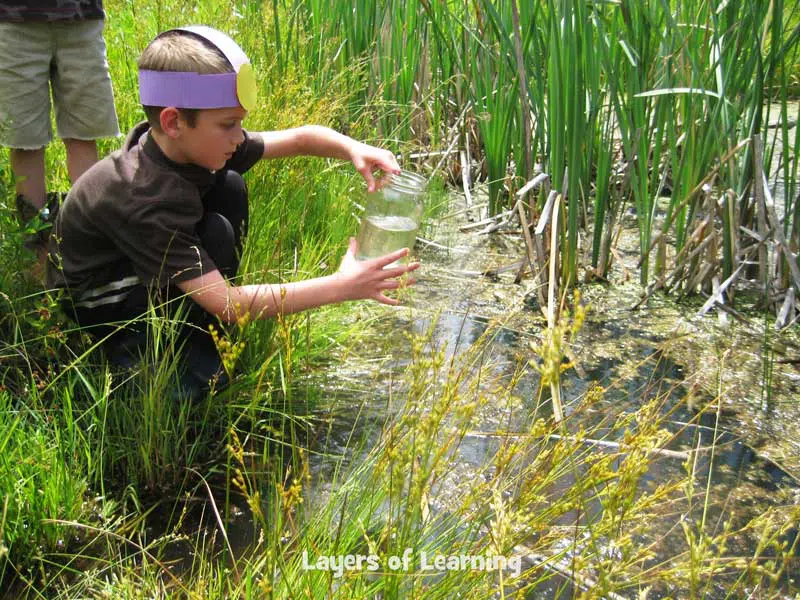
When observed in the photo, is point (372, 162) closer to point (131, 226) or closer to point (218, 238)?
point (218, 238)

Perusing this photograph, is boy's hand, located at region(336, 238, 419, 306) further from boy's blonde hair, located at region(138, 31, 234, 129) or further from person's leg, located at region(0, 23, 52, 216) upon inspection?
person's leg, located at region(0, 23, 52, 216)

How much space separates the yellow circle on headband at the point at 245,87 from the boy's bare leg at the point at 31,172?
1054mm

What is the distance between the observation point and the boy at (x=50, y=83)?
8.49 feet

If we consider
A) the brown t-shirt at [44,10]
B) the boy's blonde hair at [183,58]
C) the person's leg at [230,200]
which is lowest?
the person's leg at [230,200]

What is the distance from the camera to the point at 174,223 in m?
1.87

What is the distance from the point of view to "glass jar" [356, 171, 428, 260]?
217cm

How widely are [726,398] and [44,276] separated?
71.9 inches

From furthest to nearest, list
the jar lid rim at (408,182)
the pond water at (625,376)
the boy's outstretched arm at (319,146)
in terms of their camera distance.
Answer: the boy's outstretched arm at (319,146)
the jar lid rim at (408,182)
the pond water at (625,376)

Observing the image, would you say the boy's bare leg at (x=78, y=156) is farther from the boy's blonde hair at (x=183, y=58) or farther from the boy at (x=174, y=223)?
the boy's blonde hair at (x=183, y=58)

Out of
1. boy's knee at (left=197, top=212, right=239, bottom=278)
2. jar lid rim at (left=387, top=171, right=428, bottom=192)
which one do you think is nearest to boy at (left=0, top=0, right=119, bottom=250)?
boy's knee at (left=197, top=212, right=239, bottom=278)

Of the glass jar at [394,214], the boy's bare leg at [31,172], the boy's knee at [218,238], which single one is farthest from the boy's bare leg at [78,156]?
the glass jar at [394,214]

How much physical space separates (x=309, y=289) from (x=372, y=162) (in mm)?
541

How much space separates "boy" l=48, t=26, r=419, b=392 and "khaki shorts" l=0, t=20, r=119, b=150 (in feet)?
2.37

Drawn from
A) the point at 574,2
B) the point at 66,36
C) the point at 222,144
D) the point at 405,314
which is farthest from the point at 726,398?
the point at 66,36
